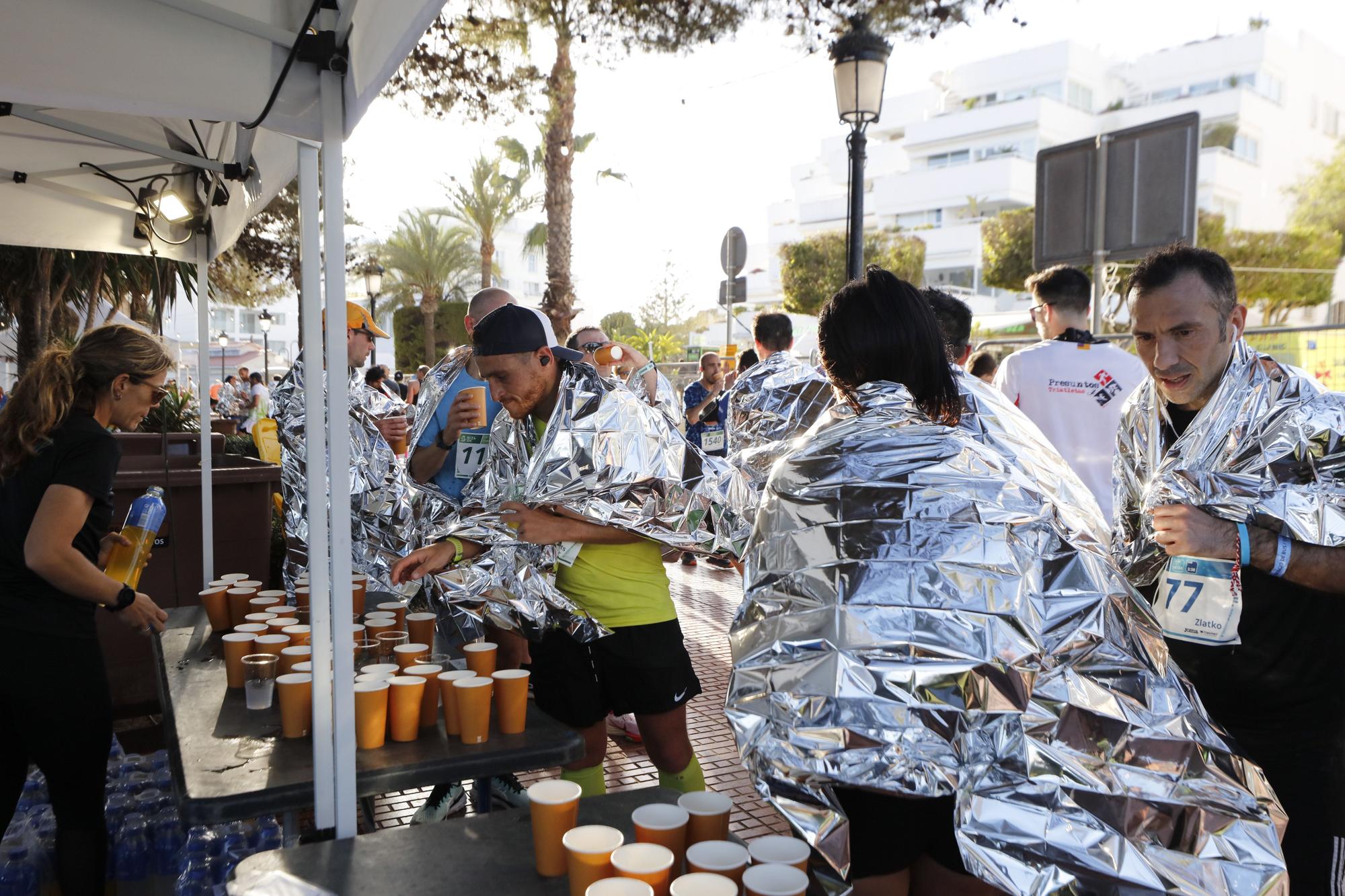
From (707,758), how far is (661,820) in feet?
9.38

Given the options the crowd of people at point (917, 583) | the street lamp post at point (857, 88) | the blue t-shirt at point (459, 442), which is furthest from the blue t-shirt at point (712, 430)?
the crowd of people at point (917, 583)

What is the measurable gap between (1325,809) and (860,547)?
141cm

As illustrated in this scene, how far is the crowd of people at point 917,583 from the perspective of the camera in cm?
147

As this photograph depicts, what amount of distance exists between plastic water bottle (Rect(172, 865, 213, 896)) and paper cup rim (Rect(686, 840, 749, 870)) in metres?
1.45

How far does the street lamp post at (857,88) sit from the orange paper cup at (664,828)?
4797mm

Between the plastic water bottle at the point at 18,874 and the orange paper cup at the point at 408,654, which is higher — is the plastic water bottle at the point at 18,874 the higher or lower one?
the lower one

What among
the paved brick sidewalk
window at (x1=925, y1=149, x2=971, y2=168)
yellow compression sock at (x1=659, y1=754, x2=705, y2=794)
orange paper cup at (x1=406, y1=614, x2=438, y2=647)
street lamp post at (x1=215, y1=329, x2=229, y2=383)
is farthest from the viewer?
window at (x1=925, y1=149, x2=971, y2=168)

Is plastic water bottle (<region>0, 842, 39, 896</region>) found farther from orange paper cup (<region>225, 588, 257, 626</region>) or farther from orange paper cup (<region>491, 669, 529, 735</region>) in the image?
orange paper cup (<region>491, 669, 529, 735</region>)

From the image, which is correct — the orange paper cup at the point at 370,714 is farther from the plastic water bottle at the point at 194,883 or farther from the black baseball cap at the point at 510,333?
the black baseball cap at the point at 510,333

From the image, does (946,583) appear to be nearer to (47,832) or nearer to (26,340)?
(47,832)

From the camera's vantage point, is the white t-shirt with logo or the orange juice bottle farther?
the white t-shirt with logo

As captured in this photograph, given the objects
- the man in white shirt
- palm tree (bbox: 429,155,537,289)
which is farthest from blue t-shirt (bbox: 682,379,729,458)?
palm tree (bbox: 429,155,537,289)

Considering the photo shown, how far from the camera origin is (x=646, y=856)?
145 cm

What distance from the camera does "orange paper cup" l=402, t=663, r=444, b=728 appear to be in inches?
90.0
